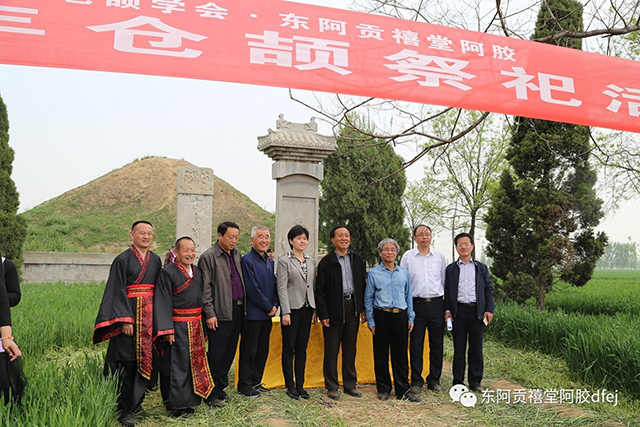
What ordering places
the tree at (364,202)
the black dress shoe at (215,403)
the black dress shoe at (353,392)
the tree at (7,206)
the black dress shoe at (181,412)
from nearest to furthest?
the black dress shoe at (181,412)
the black dress shoe at (215,403)
the black dress shoe at (353,392)
the tree at (7,206)
the tree at (364,202)

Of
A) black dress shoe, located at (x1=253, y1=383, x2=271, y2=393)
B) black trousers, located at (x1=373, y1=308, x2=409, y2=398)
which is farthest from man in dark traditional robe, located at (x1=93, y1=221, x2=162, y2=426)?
black trousers, located at (x1=373, y1=308, x2=409, y2=398)

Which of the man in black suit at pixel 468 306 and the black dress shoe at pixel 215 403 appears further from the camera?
the man in black suit at pixel 468 306

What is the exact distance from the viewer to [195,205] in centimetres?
1033

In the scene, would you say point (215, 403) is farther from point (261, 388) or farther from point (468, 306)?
point (468, 306)

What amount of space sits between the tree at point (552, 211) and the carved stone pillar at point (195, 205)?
20.2ft

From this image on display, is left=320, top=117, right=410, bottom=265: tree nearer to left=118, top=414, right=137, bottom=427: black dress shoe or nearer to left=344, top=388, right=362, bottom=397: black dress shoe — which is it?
left=344, top=388, right=362, bottom=397: black dress shoe

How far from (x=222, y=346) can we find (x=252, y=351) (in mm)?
288

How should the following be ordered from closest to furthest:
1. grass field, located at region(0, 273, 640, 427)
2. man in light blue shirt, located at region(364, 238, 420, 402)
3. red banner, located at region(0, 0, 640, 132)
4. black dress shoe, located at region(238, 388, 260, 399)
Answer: grass field, located at region(0, 273, 640, 427) → red banner, located at region(0, 0, 640, 132) → black dress shoe, located at region(238, 388, 260, 399) → man in light blue shirt, located at region(364, 238, 420, 402)

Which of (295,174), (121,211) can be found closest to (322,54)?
(295,174)

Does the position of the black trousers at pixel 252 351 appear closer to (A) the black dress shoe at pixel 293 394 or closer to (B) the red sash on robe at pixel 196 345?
(A) the black dress shoe at pixel 293 394

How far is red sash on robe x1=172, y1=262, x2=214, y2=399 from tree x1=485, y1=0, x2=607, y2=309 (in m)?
6.95

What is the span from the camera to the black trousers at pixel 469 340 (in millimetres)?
4540

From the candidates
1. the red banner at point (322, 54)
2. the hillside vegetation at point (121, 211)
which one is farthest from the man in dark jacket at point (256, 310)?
the hillside vegetation at point (121, 211)

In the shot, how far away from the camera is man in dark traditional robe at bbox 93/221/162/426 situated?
11.5 feet
